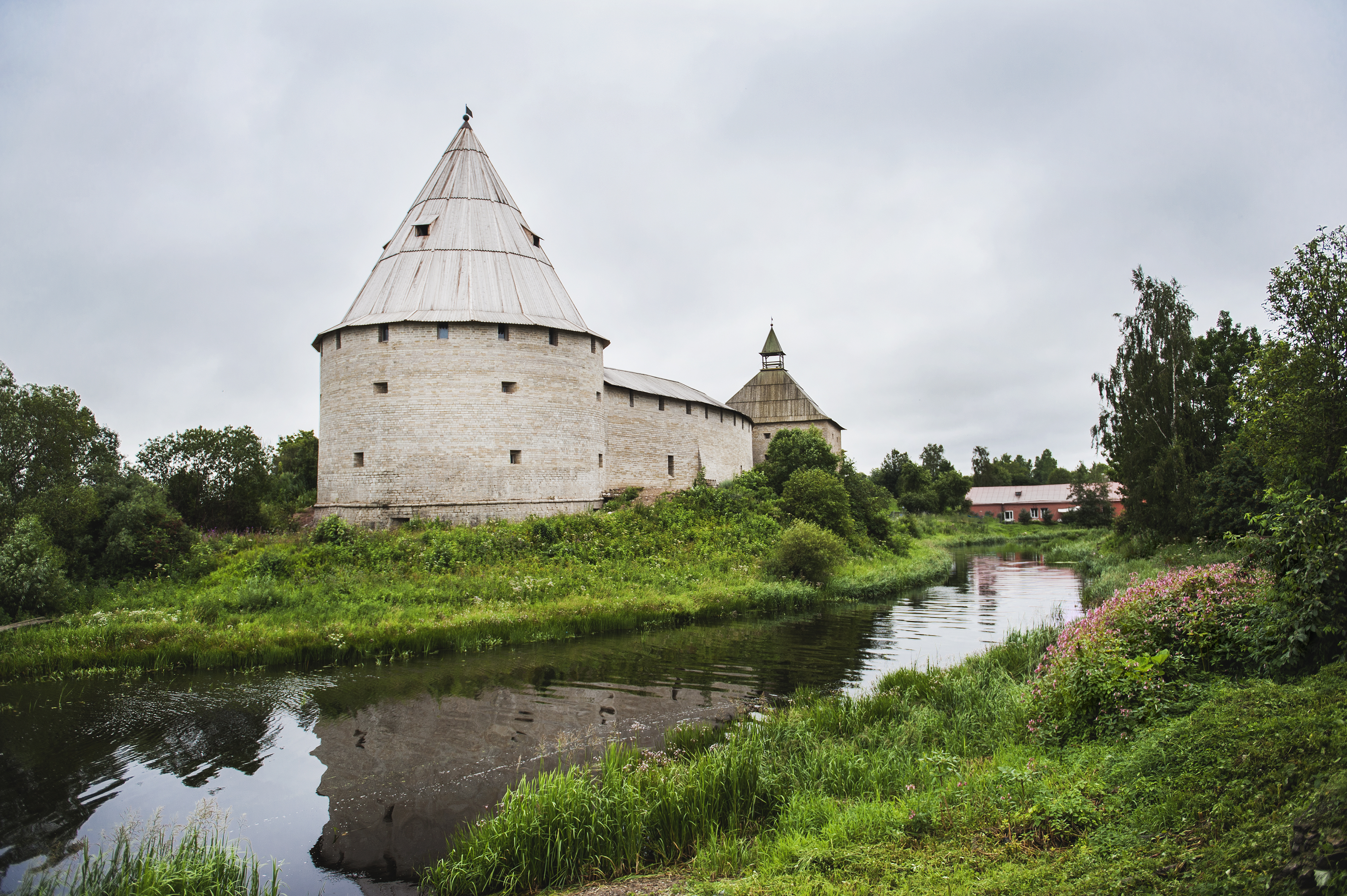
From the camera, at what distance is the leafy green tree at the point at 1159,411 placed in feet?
66.1

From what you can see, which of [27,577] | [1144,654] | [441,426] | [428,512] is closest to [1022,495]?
[441,426]

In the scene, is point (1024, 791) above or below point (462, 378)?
below

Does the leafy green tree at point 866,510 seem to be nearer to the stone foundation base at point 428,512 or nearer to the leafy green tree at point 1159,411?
the leafy green tree at point 1159,411

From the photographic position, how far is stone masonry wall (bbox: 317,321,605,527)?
20.2 metres

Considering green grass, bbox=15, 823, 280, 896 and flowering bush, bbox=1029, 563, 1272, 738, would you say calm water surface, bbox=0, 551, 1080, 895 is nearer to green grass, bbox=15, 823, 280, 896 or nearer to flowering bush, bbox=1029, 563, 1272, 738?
green grass, bbox=15, 823, 280, 896

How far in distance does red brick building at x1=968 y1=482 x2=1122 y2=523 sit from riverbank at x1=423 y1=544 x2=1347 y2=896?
178 feet

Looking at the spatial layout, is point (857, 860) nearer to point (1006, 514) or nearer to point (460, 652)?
Answer: point (460, 652)

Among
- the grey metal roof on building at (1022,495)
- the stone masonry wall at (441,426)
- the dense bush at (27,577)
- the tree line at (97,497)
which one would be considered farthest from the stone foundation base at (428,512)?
the grey metal roof on building at (1022,495)

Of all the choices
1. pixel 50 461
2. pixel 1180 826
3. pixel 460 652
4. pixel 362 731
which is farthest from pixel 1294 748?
pixel 50 461

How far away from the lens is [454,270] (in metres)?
22.0

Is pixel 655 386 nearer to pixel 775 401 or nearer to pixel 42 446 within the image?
pixel 775 401

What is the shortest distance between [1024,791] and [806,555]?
48.3ft

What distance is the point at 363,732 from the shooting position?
8.13 m

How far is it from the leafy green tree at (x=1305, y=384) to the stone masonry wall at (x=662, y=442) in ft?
57.4
